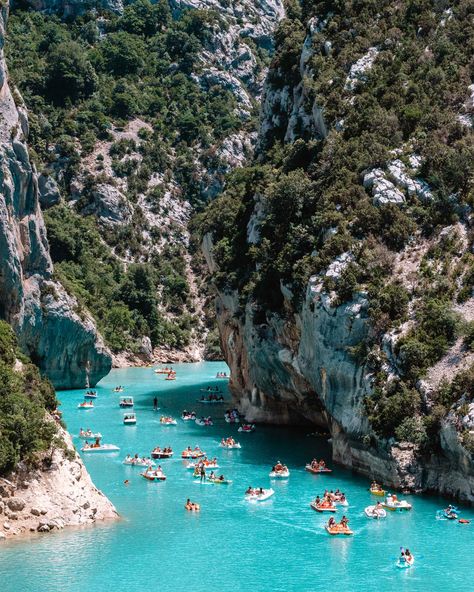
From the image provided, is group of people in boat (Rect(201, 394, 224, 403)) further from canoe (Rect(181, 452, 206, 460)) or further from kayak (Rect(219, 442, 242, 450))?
canoe (Rect(181, 452, 206, 460))

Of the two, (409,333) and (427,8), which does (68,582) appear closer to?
(409,333)

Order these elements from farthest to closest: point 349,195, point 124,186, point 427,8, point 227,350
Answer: point 124,186 → point 227,350 → point 427,8 → point 349,195

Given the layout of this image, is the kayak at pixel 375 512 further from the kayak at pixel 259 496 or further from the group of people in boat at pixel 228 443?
the group of people in boat at pixel 228 443

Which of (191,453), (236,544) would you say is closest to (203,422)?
(191,453)

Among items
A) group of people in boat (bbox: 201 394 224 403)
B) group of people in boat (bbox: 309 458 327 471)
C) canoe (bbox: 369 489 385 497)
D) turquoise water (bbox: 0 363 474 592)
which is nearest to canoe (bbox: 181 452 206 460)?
turquoise water (bbox: 0 363 474 592)

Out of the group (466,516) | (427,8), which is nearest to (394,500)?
(466,516)
